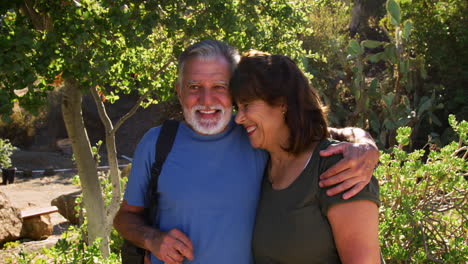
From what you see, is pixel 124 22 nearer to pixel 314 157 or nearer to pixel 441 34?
pixel 314 157

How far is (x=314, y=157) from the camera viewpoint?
5.95ft

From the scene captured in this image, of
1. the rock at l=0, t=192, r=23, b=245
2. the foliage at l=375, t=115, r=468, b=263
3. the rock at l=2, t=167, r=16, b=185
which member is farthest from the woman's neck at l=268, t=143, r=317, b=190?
the rock at l=2, t=167, r=16, b=185

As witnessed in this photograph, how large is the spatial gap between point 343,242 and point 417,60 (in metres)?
11.0

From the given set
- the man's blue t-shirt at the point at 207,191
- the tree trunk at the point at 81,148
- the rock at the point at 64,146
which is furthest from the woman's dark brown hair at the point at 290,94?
the rock at the point at 64,146

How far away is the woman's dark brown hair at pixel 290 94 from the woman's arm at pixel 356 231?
33 cm

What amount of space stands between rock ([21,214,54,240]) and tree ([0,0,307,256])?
13.9ft

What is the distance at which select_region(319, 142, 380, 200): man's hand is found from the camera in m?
1.66

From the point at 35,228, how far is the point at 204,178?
6897mm

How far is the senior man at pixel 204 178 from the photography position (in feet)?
6.42

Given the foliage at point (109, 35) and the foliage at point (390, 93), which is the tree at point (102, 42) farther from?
the foliage at point (390, 93)

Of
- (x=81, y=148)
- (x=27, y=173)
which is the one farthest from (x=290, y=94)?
(x=27, y=173)

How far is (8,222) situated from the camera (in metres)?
7.37

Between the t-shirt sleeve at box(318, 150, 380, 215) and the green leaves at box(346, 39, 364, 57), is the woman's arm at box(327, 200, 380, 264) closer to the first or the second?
the t-shirt sleeve at box(318, 150, 380, 215)

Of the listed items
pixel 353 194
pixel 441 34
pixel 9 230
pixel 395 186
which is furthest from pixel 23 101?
pixel 441 34
